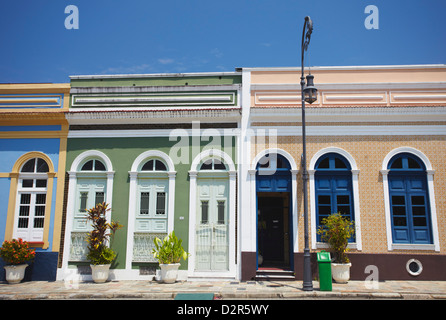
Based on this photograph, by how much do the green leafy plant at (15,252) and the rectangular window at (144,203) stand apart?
383 cm

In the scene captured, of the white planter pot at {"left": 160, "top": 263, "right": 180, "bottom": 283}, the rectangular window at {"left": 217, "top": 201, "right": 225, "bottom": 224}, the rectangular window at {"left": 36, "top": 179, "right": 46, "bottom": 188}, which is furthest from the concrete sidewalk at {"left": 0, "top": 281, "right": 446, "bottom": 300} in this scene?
the rectangular window at {"left": 36, "top": 179, "right": 46, "bottom": 188}

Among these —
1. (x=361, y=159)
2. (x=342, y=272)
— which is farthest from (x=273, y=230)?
(x=361, y=159)

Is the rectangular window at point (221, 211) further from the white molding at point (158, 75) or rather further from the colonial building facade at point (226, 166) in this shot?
the white molding at point (158, 75)

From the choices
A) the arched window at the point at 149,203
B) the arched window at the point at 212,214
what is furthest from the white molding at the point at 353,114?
the arched window at the point at 149,203

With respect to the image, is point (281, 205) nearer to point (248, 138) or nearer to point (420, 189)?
point (248, 138)

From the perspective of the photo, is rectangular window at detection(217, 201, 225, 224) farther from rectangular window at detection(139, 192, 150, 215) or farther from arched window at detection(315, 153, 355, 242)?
arched window at detection(315, 153, 355, 242)

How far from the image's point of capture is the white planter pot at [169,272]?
1203 cm

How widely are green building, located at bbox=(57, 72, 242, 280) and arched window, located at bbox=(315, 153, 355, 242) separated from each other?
2.84m

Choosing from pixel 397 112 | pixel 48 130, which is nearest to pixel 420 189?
pixel 397 112

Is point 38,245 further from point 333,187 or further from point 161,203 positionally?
point 333,187

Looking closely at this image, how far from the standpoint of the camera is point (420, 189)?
12.7 meters

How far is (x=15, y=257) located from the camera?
1233 centimetres

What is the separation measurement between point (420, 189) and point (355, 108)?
3.44 meters

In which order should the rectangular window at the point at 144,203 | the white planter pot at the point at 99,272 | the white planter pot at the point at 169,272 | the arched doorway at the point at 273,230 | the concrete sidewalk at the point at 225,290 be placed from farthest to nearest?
the arched doorway at the point at 273,230 → the rectangular window at the point at 144,203 → the white planter pot at the point at 99,272 → the white planter pot at the point at 169,272 → the concrete sidewalk at the point at 225,290
